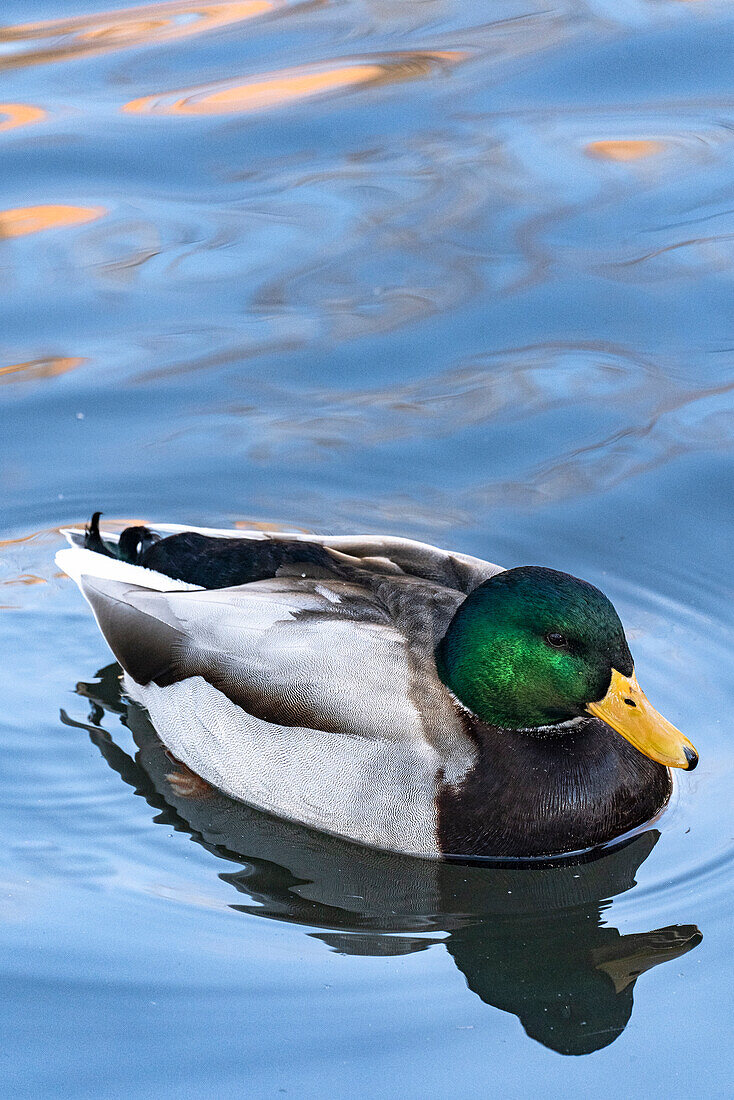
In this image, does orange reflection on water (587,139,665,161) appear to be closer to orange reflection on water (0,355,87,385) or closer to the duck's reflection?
orange reflection on water (0,355,87,385)

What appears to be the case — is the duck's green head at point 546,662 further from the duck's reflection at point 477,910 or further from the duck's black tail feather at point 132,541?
the duck's black tail feather at point 132,541

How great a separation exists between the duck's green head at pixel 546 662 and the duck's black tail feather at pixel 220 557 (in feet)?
1.97

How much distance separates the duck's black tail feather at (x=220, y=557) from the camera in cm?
529

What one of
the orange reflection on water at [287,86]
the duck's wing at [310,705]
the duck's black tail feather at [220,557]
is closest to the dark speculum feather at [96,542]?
the duck's black tail feather at [220,557]

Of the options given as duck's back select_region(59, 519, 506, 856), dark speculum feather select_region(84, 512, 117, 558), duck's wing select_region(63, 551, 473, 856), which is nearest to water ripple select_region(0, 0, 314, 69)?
dark speculum feather select_region(84, 512, 117, 558)

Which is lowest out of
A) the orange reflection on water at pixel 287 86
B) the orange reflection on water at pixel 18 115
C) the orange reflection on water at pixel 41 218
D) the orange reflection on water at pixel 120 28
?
the orange reflection on water at pixel 41 218

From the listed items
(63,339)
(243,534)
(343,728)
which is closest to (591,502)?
(243,534)

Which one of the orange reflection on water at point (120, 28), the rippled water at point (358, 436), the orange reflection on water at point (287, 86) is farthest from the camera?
the orange reflection on water at point (120, 28)

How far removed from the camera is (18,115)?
32.6 ft

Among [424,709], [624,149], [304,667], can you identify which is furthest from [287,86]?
[424,709]

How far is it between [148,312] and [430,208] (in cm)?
186

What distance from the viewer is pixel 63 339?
7852 millimetres

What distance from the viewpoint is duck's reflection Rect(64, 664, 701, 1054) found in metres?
4.43

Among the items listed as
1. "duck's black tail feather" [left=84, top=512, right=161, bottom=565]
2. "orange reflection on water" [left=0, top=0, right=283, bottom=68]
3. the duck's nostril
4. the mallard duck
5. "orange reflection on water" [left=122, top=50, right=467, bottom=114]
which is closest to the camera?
the duck's nostril
